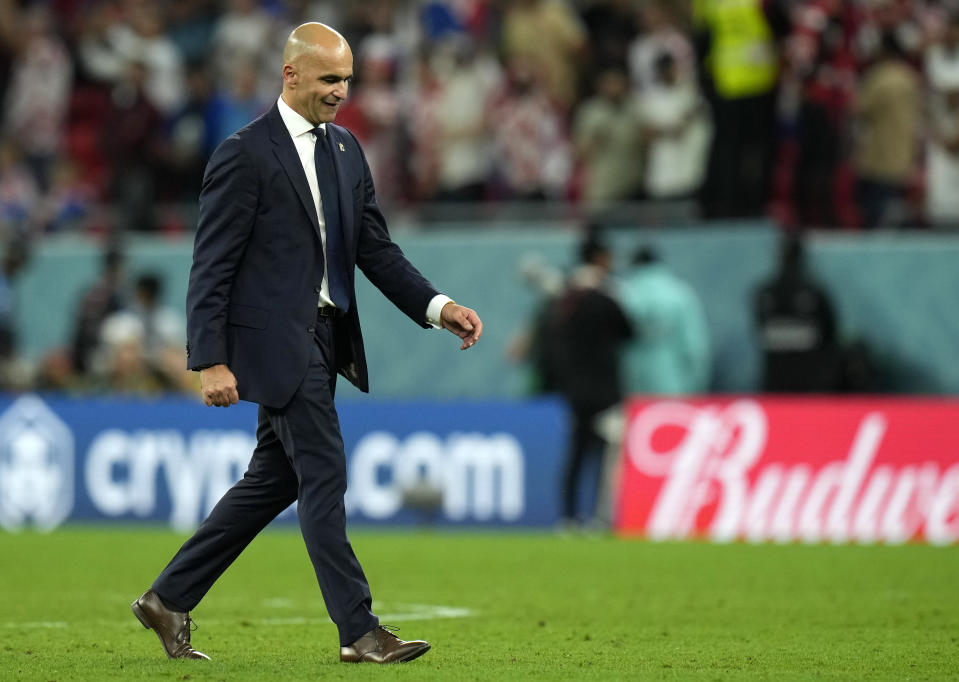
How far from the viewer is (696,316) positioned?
57.4 feet

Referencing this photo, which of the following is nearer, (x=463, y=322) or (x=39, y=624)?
(x=463, y=322)

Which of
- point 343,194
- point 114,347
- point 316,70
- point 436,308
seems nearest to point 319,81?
point 316,70

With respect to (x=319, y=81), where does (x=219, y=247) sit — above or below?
below

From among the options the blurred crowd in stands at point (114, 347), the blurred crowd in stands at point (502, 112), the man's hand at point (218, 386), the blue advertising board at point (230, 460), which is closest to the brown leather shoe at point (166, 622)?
the man's hand at point (218, 386)

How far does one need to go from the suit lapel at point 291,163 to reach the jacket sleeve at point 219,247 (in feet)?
0.45

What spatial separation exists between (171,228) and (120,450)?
3877mm

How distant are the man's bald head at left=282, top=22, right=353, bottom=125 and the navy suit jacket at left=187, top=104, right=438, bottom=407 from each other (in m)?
0.14

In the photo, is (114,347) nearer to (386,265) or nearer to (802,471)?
(802,471)

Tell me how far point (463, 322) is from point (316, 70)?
1146 mm

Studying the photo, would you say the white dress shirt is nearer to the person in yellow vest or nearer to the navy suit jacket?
the navy suit jacket

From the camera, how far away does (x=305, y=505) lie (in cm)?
680

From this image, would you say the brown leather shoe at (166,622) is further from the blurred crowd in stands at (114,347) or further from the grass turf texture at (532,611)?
the blurred crowd in stands at (114,347)

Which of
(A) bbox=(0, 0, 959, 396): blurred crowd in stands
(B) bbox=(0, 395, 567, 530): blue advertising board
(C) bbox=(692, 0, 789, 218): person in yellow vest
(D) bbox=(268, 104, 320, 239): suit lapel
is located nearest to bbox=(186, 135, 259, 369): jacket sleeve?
(D) bbox=(268, 104, 320, 239): suit lapel

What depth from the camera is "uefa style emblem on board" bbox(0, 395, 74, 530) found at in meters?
18.1
